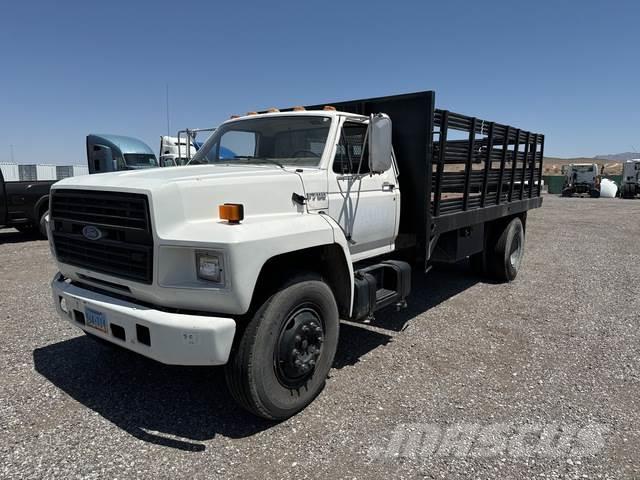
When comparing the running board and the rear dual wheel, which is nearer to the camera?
the running board

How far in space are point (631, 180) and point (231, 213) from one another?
37502 millimetres

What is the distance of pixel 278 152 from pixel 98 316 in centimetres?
204

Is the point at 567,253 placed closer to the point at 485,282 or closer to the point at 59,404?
the point at 485,282

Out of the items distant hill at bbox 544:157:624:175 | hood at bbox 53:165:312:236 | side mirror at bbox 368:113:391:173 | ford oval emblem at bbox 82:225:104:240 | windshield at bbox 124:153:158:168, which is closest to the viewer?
hood at bbox 53:165:312:236

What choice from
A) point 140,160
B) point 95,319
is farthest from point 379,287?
point 140,160

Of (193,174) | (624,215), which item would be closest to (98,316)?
(193,174)

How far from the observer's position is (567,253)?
10219mm

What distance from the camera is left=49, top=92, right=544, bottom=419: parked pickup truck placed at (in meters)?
2.84

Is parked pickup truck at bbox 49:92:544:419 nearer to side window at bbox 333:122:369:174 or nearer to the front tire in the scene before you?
side window at bbox 333:122:369:174

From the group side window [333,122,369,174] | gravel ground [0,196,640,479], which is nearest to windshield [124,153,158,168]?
gravel ground [0,196,640,479]

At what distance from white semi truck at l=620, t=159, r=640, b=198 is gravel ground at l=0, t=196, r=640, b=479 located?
32.6m

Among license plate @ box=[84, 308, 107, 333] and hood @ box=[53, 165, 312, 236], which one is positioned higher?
hood @ box=[53, 165, 312, 236]

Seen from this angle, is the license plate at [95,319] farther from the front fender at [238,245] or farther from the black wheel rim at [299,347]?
the black wheel rim at [299,347]

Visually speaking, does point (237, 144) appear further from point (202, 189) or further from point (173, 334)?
point (173, 334)
